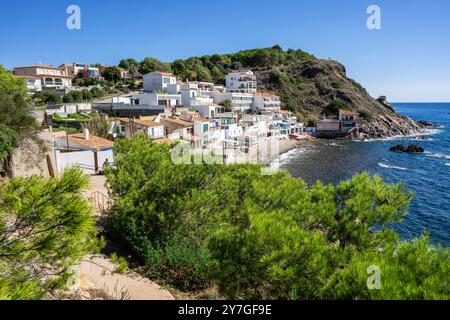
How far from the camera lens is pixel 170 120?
38469 mm

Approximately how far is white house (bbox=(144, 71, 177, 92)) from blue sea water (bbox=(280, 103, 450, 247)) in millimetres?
28132

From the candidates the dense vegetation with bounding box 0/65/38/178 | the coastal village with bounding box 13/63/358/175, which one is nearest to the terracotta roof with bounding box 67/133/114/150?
the coastal village with bounding box 13/63/358/175

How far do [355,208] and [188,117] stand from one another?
1498 inches

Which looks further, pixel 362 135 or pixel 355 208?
pixel 362 135

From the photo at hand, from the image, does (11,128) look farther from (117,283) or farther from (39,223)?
(39,223)

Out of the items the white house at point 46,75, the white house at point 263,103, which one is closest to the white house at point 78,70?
the white house at point 46,75

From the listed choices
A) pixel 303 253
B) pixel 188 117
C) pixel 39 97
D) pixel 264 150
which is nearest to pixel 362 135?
pixel 264 150

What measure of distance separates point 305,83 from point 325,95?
9108 mm

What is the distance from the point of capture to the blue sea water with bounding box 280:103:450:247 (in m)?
Answer: 22.4

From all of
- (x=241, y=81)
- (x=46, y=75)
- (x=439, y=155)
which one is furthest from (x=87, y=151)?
(x=241, y=81)

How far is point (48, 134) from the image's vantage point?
1814 cm

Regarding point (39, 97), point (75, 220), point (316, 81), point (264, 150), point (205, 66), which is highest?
point (205, 66)
